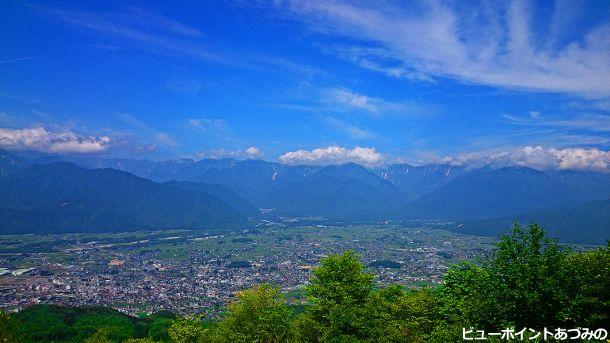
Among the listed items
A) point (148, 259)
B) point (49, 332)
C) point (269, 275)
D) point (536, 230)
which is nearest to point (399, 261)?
point (269, 275)

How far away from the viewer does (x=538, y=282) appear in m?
19.7

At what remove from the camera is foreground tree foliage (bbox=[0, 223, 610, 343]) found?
20.0m

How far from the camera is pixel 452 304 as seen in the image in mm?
25438

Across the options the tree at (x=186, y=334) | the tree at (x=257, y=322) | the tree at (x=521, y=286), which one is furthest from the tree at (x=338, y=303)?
the tree at (x=186, y=334)

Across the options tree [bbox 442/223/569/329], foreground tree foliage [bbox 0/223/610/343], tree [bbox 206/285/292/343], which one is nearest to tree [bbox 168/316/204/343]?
foreground tree foliage [bbox 0/223/610/343]

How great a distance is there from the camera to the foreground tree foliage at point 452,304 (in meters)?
20.0

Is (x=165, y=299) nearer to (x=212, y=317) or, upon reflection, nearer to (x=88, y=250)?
(x=212, y=317)

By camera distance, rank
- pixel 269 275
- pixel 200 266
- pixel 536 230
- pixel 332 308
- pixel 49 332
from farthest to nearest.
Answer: pixel 200 266, pixel 269 275, pixel 49 332, pixel 332 308, pixel 536 230

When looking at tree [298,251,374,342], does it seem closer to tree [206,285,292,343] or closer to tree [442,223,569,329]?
tree [206,285,292,343]

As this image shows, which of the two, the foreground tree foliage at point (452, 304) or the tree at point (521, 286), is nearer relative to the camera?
the tree at point (521, 286)

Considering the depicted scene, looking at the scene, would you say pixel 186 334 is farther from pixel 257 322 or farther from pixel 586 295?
pixel 586 295

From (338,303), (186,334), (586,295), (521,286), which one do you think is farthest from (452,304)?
(186,334)

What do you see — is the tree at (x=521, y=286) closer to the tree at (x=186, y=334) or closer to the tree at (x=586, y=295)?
the tree at (x=586, y=295)

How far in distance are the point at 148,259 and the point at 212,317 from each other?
9196 cm
